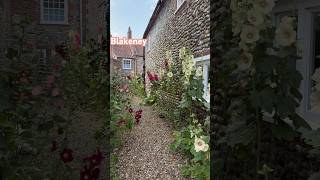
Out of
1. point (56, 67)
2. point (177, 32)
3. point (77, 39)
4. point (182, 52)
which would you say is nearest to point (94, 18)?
point (77, 39)

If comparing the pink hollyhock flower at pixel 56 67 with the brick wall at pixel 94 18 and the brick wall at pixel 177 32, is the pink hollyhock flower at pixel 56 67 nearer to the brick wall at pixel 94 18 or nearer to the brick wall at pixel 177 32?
the brick wall at pixel 94 18

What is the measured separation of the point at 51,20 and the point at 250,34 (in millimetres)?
1841

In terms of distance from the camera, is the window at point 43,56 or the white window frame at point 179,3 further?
the white window frame at point 179,3

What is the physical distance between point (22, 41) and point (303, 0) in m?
1.73

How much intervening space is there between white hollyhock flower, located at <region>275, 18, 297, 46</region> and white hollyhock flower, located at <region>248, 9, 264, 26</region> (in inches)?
3.6

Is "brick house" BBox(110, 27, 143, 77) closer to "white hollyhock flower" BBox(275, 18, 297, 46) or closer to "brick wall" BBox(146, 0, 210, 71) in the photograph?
"brick wall" BBox(146, 0, 210, 71)

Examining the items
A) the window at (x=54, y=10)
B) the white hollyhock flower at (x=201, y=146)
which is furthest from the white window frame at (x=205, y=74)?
the window at (x=54, y=10)

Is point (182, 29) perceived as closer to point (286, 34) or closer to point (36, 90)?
point (36, 90)

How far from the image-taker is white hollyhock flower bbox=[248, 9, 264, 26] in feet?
5.61

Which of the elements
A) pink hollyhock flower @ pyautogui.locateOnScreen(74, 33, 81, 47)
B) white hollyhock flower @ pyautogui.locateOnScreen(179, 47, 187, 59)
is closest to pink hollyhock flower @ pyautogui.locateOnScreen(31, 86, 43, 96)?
pink hollyhock flower @ pyautogui.locateOnScreen(74, 33, 81, 47)

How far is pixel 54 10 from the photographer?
110 inches

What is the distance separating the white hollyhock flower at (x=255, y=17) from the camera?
1709 mm

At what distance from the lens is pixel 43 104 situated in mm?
2801

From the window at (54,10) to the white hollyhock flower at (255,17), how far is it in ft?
5.12
